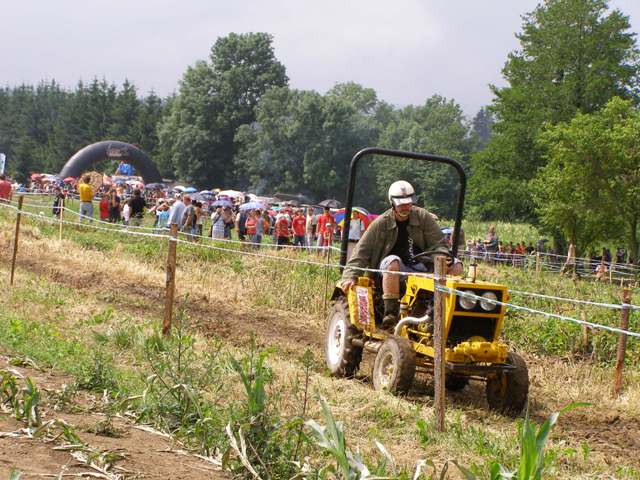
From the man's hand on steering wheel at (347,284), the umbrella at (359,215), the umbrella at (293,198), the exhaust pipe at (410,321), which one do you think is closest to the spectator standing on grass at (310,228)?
the umbrella at (359,215)

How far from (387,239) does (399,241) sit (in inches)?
5.8

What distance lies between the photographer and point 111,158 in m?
57.8

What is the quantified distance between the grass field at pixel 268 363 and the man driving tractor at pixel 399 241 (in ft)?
3.94

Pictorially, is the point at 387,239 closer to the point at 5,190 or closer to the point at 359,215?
the point at 359,215

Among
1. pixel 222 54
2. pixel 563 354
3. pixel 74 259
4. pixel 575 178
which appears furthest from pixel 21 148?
pixel 563 354

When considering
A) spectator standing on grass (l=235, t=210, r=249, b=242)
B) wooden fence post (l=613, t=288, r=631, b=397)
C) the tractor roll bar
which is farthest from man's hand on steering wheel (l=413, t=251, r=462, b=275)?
spectator standing on grass (l=235, t=210, r=249, b=242)

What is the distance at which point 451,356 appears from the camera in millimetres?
7961

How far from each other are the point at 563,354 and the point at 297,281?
4944 mm

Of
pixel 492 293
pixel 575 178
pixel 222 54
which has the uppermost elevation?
pixel 222 54

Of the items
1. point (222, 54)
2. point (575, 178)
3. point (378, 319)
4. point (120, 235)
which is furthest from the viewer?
point (222, 54)

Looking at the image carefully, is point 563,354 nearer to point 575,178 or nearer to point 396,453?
point 396,453

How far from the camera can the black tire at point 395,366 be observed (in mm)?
7965

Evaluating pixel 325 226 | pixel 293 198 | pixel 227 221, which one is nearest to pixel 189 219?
pixel 227 221

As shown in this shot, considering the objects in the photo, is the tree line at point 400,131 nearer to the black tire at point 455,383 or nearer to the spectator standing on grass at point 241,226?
the spectator standing on grass at point 241,226
